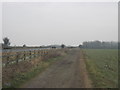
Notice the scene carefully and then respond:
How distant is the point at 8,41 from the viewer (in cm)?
7800

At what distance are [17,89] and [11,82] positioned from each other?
139cm

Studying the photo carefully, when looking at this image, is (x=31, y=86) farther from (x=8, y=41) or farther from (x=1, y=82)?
(x=8, y=41)

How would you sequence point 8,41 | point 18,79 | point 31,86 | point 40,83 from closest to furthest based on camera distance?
point 31,86
point 40,83
point 18,79
point 8,41

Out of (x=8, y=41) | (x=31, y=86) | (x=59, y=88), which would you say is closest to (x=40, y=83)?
(x=31, y=86)

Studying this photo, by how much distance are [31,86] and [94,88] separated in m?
3.24

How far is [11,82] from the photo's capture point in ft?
30.2

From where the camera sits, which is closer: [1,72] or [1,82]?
[1,82]

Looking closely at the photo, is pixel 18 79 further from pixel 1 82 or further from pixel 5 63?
pixel 5 63

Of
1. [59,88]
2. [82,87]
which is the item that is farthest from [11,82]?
[82,87]

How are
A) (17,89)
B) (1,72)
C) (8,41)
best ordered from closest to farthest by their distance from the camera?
1. (17,89)
2. (1,72)
3. (8,41)

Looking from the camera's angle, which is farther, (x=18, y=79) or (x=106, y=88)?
(x=18, y=79)

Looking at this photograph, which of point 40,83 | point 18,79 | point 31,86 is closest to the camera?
point 31,86

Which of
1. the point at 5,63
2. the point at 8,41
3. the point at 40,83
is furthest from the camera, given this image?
the point at 8,41

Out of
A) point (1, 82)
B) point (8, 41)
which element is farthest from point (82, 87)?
point (8, 41)
